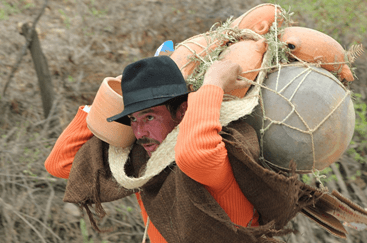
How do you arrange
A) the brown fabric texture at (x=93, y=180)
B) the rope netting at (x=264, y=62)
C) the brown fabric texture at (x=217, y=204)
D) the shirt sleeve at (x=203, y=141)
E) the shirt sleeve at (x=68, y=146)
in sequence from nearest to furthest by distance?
the shirt sleeve at (x=203, y=141), the brown fabric texture at (x=217, y=204), the rope netting at (x=264, y=62), the brown fabric texture at (x=93, y=180), the shirt sleeve at (x=68, y=146)

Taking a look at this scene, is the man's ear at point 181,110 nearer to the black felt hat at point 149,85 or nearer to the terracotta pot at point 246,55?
the black felt hat at point 149,85

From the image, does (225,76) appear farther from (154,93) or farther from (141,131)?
(141,131)

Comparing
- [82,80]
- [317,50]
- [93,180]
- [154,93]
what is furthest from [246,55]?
[82,80]

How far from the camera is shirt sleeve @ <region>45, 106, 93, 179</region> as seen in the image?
1.96m

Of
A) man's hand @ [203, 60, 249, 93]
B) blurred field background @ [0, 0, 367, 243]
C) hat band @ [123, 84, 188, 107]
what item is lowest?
blurred field background @ [0, 0, 367, 243]

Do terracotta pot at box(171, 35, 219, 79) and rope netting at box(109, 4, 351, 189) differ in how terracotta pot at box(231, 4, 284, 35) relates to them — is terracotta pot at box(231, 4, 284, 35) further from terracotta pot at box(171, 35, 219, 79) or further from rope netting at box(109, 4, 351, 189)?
terracotta pot at box(171, 35, 219, 79)

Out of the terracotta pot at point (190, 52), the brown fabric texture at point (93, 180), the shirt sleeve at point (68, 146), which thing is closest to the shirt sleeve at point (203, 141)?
the terracotta pot at point (190, 52)

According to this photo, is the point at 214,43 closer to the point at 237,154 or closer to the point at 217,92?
the point at 217,92

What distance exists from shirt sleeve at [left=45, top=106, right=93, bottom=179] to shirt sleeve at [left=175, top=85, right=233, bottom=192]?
0.84 m

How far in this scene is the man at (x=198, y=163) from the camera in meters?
Answer: 1.33

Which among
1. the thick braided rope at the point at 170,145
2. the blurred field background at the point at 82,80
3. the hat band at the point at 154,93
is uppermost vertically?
the hat band at the point at 154,93

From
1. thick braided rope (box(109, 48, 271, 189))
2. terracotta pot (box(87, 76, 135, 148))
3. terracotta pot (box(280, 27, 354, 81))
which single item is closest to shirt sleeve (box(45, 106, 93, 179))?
terracotta pot (box(87, 76, 135, 148))

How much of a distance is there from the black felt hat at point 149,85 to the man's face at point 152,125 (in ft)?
0.29

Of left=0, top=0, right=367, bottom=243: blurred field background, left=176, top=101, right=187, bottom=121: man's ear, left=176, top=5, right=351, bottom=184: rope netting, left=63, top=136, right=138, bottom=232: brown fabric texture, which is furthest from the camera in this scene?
left=0, top=0, right=367, bottom=243: blurred field background
